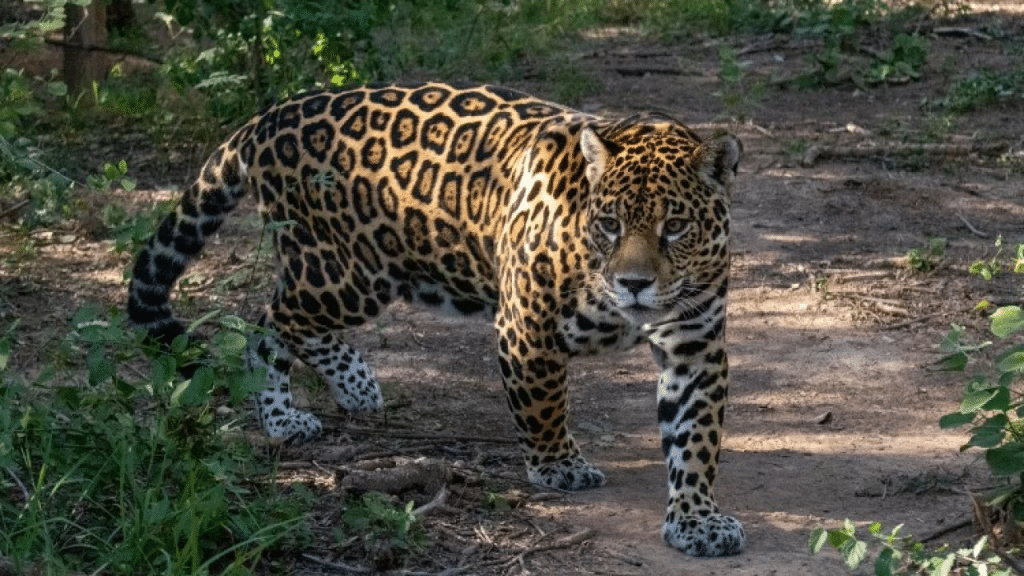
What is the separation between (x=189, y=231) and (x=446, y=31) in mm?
6353

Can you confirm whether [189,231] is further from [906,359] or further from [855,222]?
[855,222]

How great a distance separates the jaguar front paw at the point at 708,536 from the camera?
571cm

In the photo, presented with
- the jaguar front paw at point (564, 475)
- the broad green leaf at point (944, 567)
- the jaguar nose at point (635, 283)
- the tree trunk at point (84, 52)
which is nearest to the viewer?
the broad green leaf at point (944, 567)

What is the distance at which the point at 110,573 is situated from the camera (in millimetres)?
4957

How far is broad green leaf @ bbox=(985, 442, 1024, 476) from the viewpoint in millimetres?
5234

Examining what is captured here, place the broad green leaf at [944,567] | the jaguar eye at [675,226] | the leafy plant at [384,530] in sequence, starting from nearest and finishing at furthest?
1. the broad green leaf at [944,567]
2. the leafy plant at [384,530]
3. the jaguar eye at [675,226]

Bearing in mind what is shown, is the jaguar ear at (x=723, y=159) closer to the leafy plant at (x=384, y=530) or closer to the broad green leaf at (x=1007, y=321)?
the broad green leaf at (x=1007, y=321)

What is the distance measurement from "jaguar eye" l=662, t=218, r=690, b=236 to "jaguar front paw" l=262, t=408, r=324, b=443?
2.01 meters

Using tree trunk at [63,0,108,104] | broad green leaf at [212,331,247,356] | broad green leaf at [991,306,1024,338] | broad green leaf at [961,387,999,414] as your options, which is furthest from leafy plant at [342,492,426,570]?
tree trunk at [63,0,108,104]

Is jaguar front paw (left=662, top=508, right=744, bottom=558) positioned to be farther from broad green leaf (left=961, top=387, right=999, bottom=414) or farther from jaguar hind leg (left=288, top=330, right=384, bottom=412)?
jaguar hind leg (left=288, top=330, right=384, bottom=412)

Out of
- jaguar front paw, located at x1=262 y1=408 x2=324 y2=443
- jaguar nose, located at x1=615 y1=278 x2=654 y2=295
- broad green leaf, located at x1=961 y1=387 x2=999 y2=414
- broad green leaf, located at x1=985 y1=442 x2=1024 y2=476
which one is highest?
jaguar nose, located at x1=615 y1=278 x2=654 y2=295

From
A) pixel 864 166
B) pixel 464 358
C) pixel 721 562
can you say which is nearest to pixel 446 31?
pixel 864 166

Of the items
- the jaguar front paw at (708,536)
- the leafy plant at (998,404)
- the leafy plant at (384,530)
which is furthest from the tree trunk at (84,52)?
the leafy plant at (998,404)

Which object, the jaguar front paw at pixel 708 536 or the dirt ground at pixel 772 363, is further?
the dirt ground at pixel 772 363
